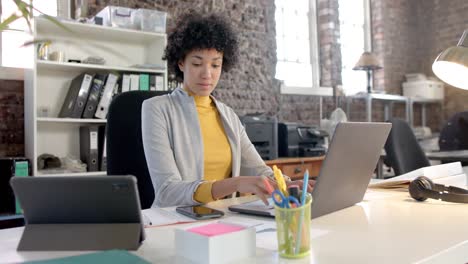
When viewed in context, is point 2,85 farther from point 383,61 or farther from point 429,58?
point 429,58

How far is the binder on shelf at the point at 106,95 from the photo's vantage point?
305 cm

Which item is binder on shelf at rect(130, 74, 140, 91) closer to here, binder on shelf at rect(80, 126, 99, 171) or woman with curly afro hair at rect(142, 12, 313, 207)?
binder on shelf at rect(80, 126, 99, 171)

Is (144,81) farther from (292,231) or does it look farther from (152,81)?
(292,231)

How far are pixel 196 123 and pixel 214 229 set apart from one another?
921 millimetres

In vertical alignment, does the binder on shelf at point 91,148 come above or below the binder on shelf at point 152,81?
below

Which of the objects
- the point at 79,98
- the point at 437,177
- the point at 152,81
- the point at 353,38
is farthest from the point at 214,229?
the point at 353,38

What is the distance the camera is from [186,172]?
160 centimetres

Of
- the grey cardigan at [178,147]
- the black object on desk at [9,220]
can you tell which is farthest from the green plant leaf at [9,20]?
the black object on desk at [9,220]

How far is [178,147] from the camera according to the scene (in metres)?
1.61

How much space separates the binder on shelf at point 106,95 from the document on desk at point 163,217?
1973 mm

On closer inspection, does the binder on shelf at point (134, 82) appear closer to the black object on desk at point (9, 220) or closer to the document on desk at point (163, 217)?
the black object on desk at point (9, 220)

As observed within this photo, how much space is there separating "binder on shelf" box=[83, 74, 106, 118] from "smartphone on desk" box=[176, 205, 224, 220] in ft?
6.66

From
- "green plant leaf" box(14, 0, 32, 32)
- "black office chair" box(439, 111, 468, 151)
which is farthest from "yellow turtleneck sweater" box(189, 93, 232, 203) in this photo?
"black office chair" box(439, 111, 468, 151)

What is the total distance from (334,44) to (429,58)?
66.0 inches
